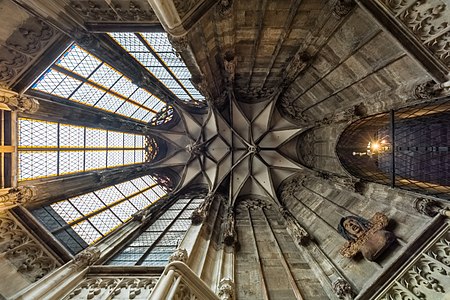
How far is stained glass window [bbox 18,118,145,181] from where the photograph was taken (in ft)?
20.9

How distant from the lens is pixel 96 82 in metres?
8.38

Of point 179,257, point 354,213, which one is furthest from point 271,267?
point 354,213

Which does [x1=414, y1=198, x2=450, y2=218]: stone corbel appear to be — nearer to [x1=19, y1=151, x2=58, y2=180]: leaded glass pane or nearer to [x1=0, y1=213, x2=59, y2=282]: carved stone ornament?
[x1=0, y1=213, x2=59, y2=282]: carved stone ornament

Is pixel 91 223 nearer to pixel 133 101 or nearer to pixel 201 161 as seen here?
pixel 133 101

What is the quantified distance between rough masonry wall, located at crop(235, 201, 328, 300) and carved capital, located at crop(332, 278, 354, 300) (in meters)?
0.49

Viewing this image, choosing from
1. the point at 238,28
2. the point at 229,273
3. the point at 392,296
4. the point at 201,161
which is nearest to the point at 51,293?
the point at 229,273

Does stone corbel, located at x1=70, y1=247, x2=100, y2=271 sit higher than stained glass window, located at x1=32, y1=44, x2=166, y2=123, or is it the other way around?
stained glass window, located at x1=32, y1=44, x2=166, y2=123

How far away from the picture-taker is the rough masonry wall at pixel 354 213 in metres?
5.04

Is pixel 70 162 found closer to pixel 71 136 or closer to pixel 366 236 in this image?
pixel 71 136

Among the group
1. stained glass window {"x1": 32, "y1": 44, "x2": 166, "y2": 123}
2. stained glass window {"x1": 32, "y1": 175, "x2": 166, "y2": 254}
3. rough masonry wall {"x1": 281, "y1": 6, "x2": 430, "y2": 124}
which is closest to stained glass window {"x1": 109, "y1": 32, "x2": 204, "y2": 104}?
stained glass window {"x1": 32, "y1": 44, "x2": 166, "y2": 123}

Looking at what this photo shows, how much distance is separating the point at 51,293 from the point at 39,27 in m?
6.02

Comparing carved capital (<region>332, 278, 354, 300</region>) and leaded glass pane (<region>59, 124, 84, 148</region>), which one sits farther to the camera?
leaded glass pane (<region>59, 124, 84, 148</region>)

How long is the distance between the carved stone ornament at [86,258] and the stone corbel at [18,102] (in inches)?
156

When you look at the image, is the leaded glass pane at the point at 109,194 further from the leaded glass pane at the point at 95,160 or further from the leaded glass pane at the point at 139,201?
the leaded glass pane at the point at 95,160
